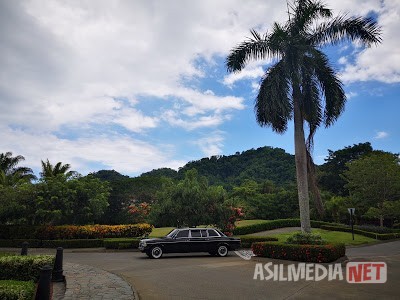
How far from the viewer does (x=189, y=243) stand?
16.5m

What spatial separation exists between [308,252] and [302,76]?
828cm

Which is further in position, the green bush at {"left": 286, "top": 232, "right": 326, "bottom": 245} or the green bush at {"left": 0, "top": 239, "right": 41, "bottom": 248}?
the green bush at {"left": 0, "top": 239, "right": 41, "bottom": 248}

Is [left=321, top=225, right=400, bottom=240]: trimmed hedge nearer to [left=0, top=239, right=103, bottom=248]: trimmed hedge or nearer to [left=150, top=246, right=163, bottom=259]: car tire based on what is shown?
[left=150, top=246, right=163, bottom=259]: car tire

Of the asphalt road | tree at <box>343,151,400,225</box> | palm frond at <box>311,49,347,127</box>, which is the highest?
palm frond at <box>311,49,347,127</box>

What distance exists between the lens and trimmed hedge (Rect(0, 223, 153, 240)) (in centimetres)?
2500

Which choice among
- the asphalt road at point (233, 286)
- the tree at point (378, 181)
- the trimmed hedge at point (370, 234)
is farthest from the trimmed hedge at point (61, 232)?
the tree at point (378, 181)

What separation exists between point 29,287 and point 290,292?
6096 mm

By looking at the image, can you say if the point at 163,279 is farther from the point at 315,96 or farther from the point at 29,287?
the point at 315,96

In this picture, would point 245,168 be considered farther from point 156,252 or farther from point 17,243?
point 156,252

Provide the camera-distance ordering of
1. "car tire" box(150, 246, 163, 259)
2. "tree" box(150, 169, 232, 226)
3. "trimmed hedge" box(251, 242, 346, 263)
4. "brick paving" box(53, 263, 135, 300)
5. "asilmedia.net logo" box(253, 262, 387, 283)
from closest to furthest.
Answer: "brick paving" box(53, 263, 135, 300)
"asilmedia.net logo" box(253, 262, 387, 283)
"trimmed hedge" box(251, 242, 346, 263)
"car tire" box(150, 246, 163, 259)
"tree" box(150, 169, 232, 226)

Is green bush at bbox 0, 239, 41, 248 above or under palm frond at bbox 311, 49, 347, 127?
under

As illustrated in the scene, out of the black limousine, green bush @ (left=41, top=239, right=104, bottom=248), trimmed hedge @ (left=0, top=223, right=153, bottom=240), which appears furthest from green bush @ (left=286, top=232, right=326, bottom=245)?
trimmed hedge @ (left=0, top=223, right=153, bottom=240)

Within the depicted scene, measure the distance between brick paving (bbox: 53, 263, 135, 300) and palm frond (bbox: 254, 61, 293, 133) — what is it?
408 inches

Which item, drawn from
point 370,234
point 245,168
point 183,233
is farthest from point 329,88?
point 245,168
